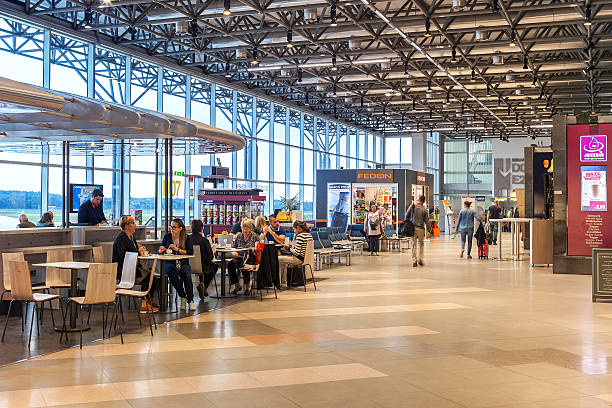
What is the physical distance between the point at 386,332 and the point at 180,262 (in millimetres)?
3192

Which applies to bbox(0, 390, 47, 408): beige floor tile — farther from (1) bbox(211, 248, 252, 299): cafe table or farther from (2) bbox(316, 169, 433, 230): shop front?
(2) bbox(316, 169, 433, 230): shop front

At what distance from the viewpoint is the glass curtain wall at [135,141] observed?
13.8 m

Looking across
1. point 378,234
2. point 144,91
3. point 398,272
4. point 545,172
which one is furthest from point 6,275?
point 545,172

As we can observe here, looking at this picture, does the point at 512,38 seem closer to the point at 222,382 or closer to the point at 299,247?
the point at 299,247

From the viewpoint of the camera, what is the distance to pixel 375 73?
2014 centimetres

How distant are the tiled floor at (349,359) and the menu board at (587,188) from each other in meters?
3.42

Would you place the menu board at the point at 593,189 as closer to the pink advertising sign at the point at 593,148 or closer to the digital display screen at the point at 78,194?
the pink advertising sign at the point at 593,148

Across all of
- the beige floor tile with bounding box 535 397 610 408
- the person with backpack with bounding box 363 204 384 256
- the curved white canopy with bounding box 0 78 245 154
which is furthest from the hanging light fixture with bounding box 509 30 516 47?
the beige floor tile with bounding box 535 397 610 408

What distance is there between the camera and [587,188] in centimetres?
1240

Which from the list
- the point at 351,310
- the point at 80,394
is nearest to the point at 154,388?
the point at 80,394

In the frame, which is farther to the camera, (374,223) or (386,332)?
(374,223)

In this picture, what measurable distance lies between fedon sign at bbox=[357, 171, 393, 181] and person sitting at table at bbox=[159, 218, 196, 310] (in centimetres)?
1470

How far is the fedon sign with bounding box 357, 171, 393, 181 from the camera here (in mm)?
22969

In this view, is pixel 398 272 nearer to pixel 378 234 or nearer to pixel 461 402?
pixel 378 234
